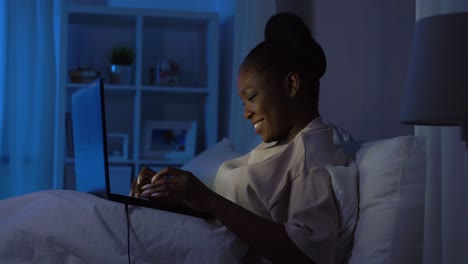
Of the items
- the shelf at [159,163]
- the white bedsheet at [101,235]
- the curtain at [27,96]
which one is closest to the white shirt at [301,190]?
the white bedsheet at [101,235]

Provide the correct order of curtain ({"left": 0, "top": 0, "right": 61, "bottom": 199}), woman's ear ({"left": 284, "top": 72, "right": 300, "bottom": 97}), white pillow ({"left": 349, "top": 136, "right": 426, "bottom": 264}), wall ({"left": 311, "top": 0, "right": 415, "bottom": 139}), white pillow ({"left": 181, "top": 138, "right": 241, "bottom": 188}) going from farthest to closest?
curtain ({"left": 0, "top": 0, "right": 61, "bottom": 199}) → wall ({"left": 311, "top": 0, "right": 415, "bottom": 139}) → white pillow ({"left": 181, "top": 138, "right": 241, "bottom": 188}) → woman's ear ({"left": 284, "top": 72, "right": 300, "bottom": 97}) → white pillow ({"left": 349, "top": 136, "right": 426, "bottom": 264})

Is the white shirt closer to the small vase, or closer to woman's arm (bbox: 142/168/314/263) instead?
woman's arm (bbox: 142/168/314/263)

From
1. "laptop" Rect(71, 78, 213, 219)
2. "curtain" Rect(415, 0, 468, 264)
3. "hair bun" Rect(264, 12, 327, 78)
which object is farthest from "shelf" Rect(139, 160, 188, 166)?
"curtain" Rect(415, 0, 468, 264)

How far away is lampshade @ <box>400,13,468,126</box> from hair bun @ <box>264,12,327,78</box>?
0.62 metres

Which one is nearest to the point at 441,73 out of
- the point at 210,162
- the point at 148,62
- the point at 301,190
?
the point at 301,190

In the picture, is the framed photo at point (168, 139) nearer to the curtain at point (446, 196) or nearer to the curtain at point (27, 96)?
the curtain at point (27, 96)

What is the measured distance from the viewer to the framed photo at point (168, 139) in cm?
393

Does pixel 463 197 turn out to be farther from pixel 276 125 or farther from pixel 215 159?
pixel 215 159

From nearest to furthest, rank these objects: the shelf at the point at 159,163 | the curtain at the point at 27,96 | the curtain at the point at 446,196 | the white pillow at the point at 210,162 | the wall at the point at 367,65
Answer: the curtain at the point at 446,196 < the white pillow at the point at 210,162 < the wall at the point at 367,65 < the curtain at the point at 27,96 < the shelf at the point at 159,163

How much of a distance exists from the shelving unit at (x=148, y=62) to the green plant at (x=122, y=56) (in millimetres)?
47

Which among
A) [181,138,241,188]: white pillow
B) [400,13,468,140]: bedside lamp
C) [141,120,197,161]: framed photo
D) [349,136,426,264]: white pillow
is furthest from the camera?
[141,120,197,161]: framed photo

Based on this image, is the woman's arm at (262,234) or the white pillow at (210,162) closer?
the woman's arm at (262,234)

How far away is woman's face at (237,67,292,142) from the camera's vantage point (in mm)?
1657

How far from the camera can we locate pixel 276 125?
1670mm
